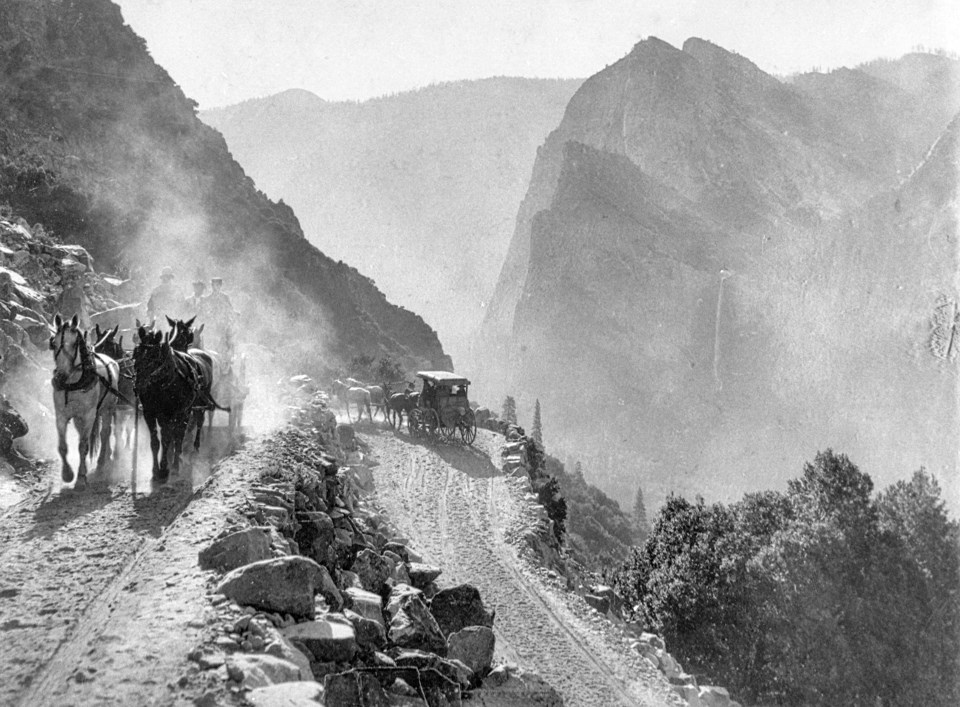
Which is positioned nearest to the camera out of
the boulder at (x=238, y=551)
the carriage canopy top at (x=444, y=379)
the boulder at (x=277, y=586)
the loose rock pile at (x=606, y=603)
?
the boulder at (x=277, y=586)

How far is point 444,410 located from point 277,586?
68.3 feet

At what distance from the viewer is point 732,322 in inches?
6491

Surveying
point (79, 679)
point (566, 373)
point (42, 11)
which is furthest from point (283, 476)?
point (566, 373)

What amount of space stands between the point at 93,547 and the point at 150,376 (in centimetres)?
328

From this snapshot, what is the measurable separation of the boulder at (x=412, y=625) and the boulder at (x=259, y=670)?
84.0 inches

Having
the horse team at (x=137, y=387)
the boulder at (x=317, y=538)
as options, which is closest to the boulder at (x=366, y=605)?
the boulder at (x=317, y=538)

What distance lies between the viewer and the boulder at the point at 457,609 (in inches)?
379

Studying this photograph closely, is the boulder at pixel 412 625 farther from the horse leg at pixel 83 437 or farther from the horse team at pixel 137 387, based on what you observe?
the horse leg at pixel 83 437

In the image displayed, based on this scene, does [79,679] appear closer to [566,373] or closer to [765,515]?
[765,515]

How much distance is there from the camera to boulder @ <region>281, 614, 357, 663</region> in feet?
19.7

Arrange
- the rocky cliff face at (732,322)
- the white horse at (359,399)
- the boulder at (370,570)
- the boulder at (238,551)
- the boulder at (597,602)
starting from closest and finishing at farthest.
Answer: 1. the boulder at (238,551)
2. the boulder at (370,570)
3. the boulder at (597,602)
4. the white horse at (359,399)
5. the rocky cliff face at (732,322)

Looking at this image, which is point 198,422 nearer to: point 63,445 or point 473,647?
point 63,445

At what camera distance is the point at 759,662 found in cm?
2203

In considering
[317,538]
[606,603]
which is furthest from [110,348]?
[606,603]
